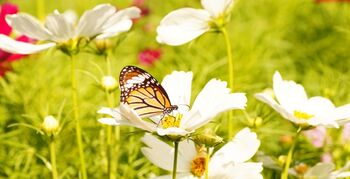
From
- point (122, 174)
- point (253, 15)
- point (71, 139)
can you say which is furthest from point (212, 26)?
point (253, 15)

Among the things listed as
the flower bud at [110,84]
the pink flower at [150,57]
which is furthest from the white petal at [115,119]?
the pink flower at [150,57]

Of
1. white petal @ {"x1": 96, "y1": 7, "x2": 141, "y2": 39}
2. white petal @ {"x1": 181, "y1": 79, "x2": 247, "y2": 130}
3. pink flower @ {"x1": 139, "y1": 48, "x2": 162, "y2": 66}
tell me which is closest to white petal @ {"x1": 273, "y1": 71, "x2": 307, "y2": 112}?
white petal @ {"x1": 181, "y1": 79, "x2": 247, "y2": 130}

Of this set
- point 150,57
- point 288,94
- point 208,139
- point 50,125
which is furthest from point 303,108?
point 150,57

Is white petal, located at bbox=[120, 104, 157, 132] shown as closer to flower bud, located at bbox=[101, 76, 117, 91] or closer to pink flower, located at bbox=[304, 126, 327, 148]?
flower bud, located at bbox=[101, 76, 117, 91]

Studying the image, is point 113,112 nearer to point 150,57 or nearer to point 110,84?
point 110,84

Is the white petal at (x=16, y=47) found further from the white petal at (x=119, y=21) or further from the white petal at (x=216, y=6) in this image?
the white petal at (x=216, y=6)

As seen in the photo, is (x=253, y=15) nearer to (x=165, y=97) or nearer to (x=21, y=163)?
(x=21, y=163)
